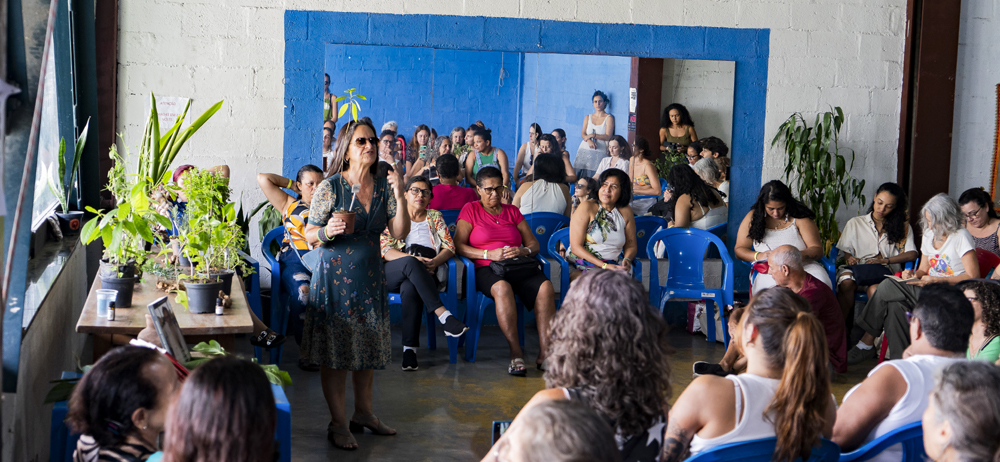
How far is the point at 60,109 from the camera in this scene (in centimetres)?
416

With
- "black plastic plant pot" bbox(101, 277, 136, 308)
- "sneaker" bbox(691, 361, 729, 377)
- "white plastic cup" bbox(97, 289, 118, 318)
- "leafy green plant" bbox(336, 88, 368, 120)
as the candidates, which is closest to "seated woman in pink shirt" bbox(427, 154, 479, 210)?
"leafy green plant" bbox(336, 88, 368, 120)

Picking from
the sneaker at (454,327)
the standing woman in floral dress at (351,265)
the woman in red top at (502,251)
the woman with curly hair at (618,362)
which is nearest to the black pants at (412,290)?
the sneaker at (454,327)

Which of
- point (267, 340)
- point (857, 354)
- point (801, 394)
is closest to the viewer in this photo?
point (801, 394)

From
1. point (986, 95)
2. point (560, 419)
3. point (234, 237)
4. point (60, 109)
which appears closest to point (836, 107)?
point (986, 95)

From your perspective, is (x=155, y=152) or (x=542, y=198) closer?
(x=155, y=152)

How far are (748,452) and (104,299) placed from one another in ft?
7.01

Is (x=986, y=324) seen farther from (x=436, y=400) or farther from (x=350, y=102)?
(x=350, y=102)

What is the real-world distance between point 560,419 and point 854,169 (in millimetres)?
5641

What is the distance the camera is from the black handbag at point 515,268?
4.98 m

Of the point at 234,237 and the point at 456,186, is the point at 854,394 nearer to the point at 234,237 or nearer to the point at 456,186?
the point at 234,237

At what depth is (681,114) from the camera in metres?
6.04

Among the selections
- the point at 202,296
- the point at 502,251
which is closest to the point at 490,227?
the point at 502,251

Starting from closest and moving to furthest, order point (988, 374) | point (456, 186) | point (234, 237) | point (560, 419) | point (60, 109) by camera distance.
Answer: point (560, 419) → point (988, 374) → point (234, 237) → point (60, 109) → point (456, 186)

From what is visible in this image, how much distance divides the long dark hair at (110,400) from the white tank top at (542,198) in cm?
418
